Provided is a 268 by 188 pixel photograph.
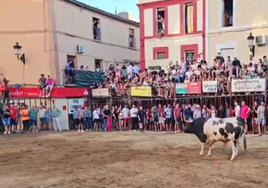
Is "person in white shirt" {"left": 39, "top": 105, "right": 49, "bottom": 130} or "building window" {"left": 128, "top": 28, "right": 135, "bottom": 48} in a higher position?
"building window" {"left": 128, "top": 28, "right": 135, "bottom": 48}

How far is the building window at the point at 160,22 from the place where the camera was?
89.1ft

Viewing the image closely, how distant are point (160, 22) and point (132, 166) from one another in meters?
18.4

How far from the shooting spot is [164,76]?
2230 centimetres

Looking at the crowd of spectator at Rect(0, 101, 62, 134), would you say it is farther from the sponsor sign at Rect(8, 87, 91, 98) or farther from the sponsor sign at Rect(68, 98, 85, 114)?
the sponsor sign at Rect(68, 98, 85, 114)

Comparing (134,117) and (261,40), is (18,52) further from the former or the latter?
(261,40)

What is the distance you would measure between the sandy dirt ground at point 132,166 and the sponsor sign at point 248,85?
3630 mm

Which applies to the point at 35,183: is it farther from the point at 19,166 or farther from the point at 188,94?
the point at 188,94

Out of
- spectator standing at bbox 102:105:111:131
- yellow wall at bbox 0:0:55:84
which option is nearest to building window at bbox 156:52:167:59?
spectator standing at bbox 102:105:111:131

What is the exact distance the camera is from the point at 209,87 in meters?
20.0

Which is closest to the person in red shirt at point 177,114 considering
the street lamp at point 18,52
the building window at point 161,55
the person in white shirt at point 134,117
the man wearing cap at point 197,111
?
the man wearing cap at point 197,111

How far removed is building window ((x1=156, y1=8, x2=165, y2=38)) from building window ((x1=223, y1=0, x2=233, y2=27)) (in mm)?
4682

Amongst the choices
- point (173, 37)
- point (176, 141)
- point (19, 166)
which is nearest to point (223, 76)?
point (176, 141)

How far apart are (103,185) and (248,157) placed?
5.50 metres

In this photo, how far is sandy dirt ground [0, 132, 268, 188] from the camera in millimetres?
8828
